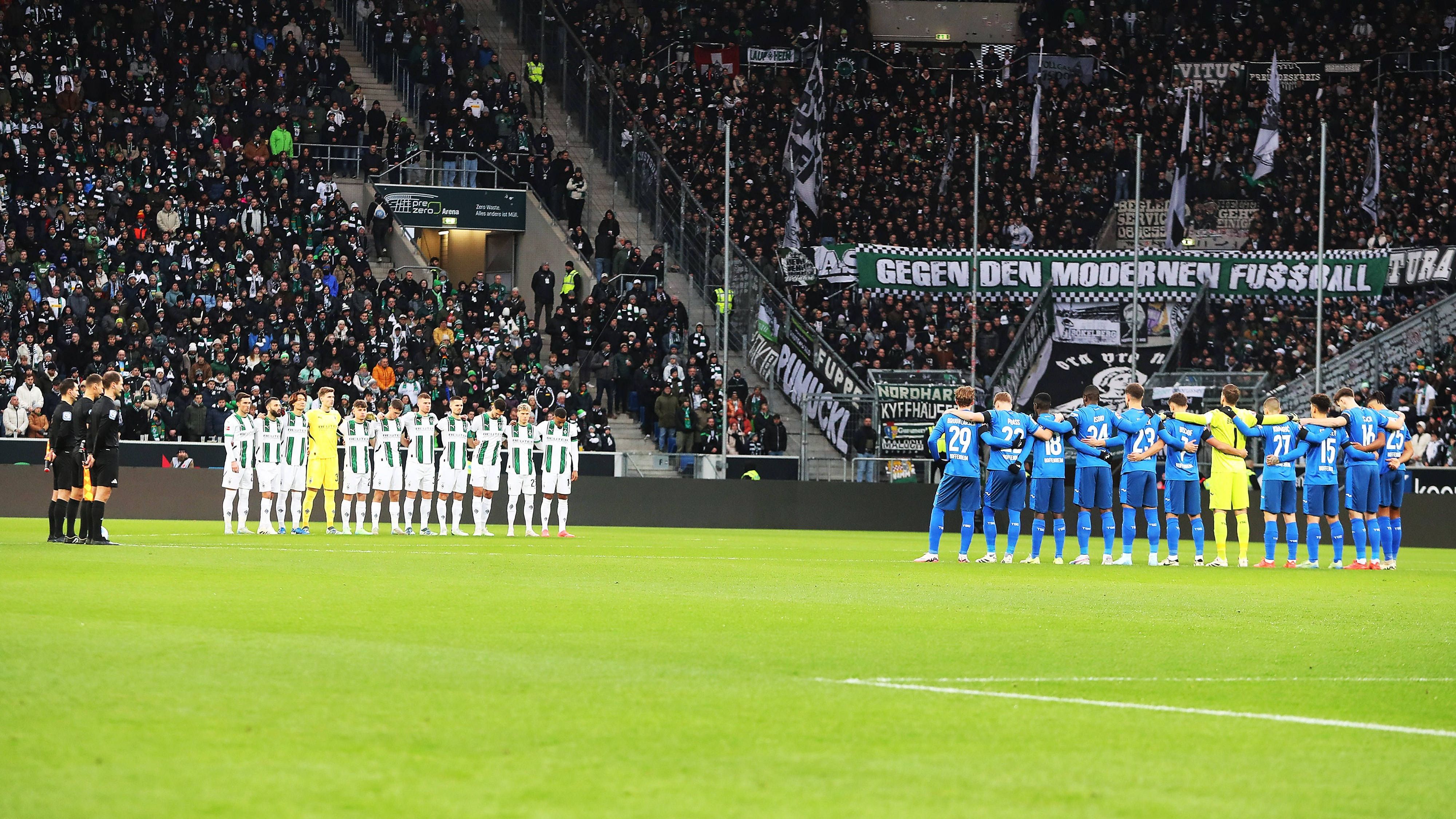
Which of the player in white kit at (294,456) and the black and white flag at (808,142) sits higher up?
the black and white flag at (808,142)

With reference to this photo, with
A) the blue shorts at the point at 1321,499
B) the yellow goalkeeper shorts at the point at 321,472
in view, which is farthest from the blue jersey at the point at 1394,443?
the yellow goalkeeper shorts at the point at 321,472

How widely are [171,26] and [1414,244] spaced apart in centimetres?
3176

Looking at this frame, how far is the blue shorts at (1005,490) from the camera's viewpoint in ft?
71.6

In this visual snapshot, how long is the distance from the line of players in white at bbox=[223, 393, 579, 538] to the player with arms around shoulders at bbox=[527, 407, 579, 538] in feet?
0.06

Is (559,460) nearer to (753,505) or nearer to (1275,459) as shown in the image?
(753,505)

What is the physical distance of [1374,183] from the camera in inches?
1796

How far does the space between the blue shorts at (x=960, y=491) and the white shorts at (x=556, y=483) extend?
9.14m

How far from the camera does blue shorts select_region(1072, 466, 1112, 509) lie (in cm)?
2233

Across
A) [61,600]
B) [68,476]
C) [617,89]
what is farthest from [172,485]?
[61,600]

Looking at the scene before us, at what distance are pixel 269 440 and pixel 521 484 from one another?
4197 millimetres

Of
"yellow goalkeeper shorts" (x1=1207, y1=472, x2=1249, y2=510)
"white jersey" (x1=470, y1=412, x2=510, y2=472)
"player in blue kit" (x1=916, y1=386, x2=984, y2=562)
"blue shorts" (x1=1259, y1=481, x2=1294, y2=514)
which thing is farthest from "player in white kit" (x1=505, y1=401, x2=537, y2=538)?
"blue shorts" (x1=1259, y1=481, x2=1294, y2=514)

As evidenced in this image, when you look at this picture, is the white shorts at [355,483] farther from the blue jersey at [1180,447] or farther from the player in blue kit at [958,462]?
the blue jersey at [1180,447]

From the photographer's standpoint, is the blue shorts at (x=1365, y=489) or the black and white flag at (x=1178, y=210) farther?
the black and white flag at (x=1178, y=210)

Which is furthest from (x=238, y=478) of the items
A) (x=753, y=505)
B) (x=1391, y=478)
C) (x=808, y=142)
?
(x=808, y=142)
